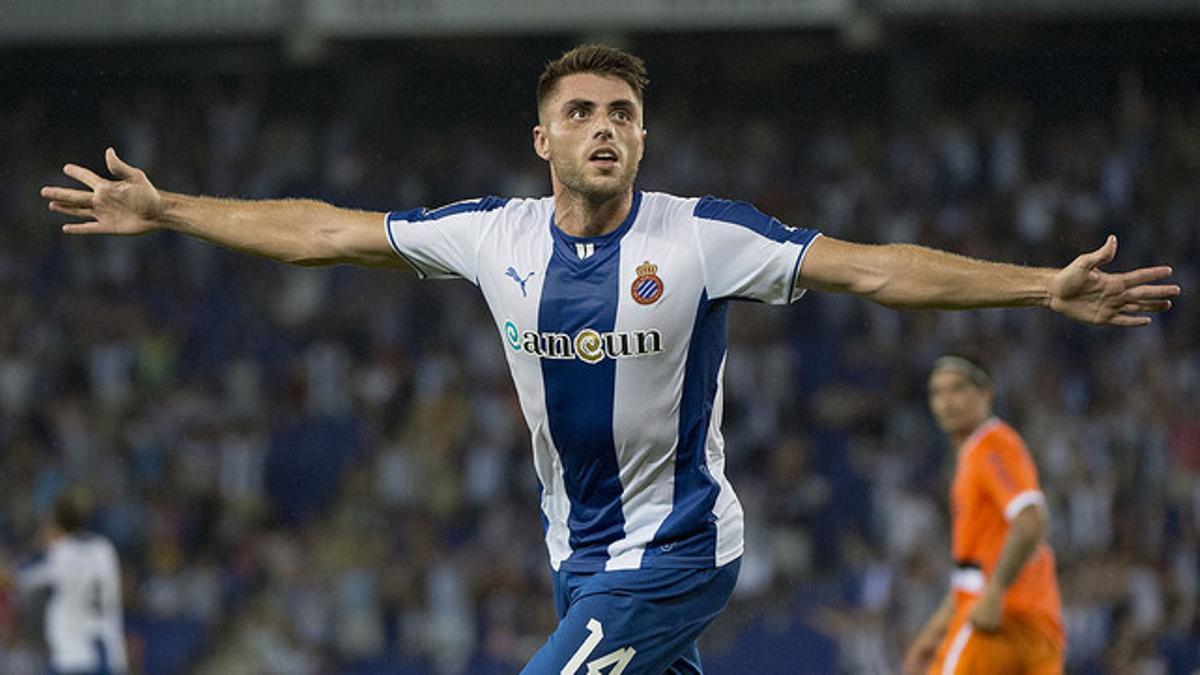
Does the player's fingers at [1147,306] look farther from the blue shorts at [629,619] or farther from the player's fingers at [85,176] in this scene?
the player's fingers at [85,176]

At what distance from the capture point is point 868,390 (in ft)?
54.0

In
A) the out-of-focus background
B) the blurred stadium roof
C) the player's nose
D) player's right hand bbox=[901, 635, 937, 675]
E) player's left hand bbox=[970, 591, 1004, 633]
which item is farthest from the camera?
the blurred stadium roof

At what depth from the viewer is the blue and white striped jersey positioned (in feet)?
15.9

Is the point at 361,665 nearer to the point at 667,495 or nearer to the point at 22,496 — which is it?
the point at 22,496

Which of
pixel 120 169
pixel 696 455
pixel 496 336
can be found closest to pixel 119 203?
pixel 120 169

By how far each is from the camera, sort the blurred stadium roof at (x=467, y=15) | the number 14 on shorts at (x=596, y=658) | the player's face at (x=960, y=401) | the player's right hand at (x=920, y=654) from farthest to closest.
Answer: the blurred stadium roof at (x=467, y=15)
the player's right hand at (x=920, y=654)
the player's face at (x=960, y=401)
the number 14 on shorts at (x=596, y=658)

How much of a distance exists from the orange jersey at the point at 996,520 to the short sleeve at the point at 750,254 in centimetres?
292

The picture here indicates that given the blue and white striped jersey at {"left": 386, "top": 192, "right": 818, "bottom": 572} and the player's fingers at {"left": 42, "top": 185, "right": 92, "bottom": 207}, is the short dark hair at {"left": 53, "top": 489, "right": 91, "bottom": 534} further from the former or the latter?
the blue and white striped jersey at {"left": 386, "top": 192, "right": 818, "bottom": 572}

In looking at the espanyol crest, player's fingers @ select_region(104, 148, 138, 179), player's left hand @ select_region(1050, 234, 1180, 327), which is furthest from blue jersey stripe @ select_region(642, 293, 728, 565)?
player's fingers @ select_region(104, 148, 138, 179)

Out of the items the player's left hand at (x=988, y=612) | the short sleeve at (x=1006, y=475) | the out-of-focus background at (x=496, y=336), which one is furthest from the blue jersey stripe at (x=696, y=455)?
the out-of-focus background at (x=496, y=336)

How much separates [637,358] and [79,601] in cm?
742

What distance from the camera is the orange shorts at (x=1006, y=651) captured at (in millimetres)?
7387

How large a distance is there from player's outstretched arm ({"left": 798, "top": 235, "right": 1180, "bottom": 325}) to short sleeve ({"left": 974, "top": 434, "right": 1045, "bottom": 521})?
2912 mm

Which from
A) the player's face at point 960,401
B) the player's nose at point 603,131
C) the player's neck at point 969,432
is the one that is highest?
the player's nose at point 603,131
